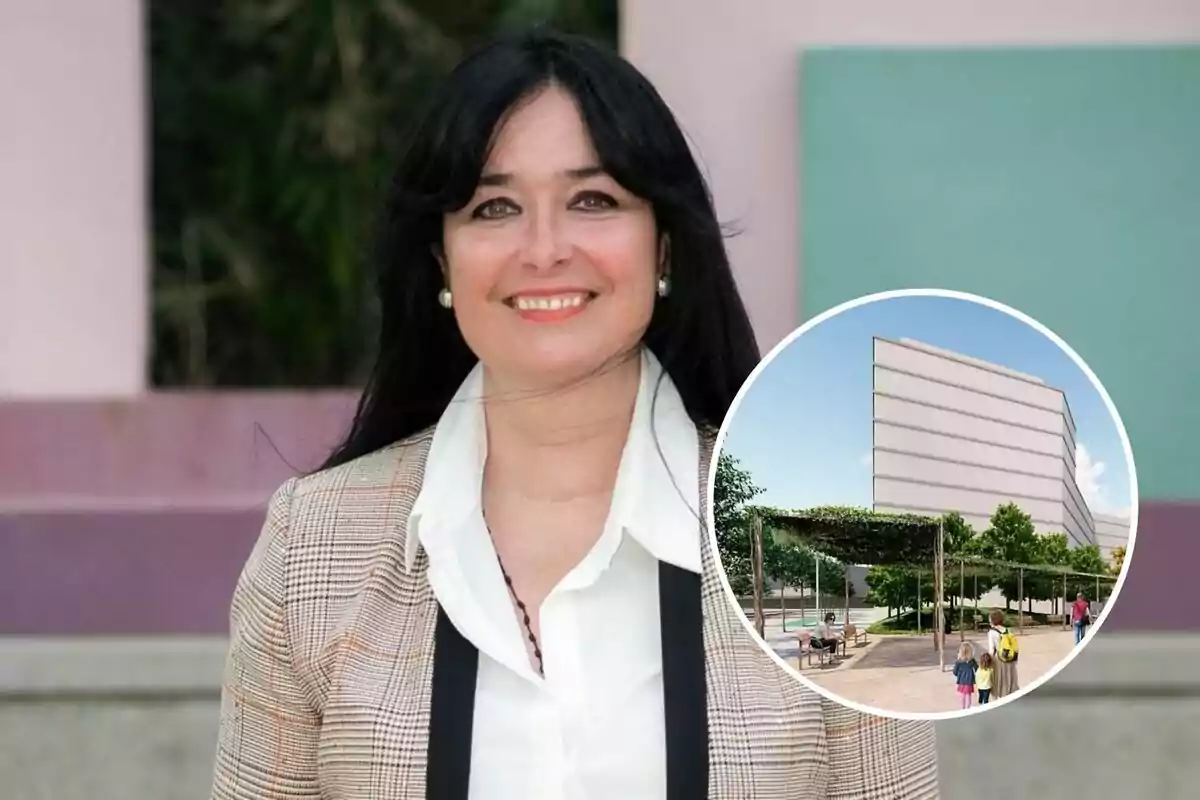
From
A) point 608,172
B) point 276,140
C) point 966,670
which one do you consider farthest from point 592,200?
point 276,140

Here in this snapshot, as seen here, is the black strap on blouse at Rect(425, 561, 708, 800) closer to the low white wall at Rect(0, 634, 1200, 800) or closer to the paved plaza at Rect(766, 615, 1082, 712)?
the paved plaza at Rect(766, 615, 1082, 712)

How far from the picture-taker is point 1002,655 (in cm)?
60

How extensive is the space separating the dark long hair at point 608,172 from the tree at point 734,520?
257 millimetres

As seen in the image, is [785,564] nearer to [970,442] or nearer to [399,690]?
[970,442]

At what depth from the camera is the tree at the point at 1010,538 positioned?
59 cm

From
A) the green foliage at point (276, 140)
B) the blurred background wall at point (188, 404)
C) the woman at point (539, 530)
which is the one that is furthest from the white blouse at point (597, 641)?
the green foliage at point (276, 140)

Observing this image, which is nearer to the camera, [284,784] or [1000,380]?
[1000,380]

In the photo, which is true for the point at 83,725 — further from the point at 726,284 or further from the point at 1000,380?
the point at 1000,380

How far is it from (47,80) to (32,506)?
2.38 ft

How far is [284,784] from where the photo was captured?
1.02 meters

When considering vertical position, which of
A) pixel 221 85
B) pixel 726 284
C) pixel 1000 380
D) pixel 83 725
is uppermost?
pixel 221 85

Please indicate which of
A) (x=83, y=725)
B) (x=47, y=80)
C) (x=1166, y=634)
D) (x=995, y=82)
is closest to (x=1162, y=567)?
(x=1166, y=634)

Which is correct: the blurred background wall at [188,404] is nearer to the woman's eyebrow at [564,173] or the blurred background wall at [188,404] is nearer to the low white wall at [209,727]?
the low white wall at [209,727]

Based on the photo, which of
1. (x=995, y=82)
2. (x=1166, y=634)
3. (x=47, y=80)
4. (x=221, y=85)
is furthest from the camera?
(x=221, y=85)
